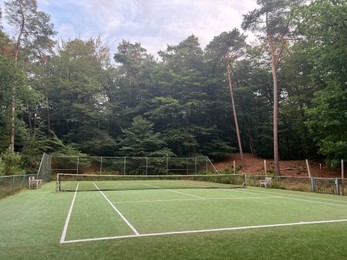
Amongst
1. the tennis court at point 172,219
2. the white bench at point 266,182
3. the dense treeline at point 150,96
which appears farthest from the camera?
the dense treeline at point 150,96

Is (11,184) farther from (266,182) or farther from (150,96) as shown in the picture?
(150,96)

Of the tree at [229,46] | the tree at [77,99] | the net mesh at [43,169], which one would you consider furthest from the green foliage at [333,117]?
the tree at [77,99]

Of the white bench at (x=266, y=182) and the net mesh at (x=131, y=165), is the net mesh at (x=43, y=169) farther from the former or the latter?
the white bench at (x=266, y=182)

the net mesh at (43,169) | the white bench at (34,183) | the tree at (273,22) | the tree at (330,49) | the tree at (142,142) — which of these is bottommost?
the white bench at (34,183)

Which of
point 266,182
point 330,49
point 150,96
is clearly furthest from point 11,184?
point 150,96

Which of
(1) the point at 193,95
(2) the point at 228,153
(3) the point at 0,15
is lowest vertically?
(2) the point at 228,153

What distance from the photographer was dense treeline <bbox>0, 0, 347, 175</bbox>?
2764 cm

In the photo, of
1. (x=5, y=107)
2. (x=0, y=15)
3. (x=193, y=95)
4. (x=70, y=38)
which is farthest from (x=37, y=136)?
(x=193, y=95)

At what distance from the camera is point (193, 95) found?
35.8 m

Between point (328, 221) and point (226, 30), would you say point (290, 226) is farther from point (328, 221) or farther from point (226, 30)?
point (226, 30)

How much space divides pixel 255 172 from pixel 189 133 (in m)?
9.50

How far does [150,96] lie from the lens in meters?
38.4

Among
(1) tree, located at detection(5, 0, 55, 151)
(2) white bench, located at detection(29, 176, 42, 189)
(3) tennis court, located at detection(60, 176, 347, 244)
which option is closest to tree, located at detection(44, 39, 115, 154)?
(1) tree, located at detection(5, 0, 55, 151)

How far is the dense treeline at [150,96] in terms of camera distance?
27641 millimetres
